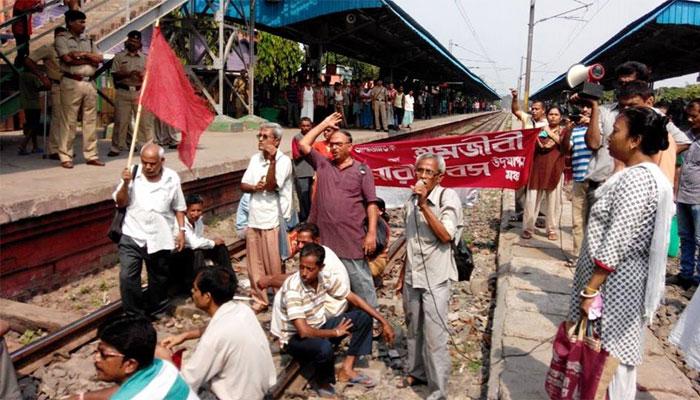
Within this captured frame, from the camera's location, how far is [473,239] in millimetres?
10016

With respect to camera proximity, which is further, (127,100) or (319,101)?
(319,101)

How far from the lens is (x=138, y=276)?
5.35 m

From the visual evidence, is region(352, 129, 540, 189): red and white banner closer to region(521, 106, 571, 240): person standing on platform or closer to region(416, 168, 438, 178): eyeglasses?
region(521, 106, 571, 240): person standing on platform

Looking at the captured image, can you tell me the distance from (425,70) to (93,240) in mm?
39800

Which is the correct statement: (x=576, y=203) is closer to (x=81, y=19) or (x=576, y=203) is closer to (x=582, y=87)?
(x=582, y=87)

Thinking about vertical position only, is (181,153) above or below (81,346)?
above

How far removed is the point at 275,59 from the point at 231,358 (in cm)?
3276

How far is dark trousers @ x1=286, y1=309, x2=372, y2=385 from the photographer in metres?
4.35

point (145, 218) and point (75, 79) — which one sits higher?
point (75, 79)

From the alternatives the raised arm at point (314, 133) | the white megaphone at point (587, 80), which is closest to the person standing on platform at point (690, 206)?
the white megaphone at point (587, 80)

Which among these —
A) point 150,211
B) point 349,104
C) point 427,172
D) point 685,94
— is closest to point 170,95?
point 150,211

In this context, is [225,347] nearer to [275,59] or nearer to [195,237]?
[195,237]

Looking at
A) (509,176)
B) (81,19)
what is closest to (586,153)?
(509,176)

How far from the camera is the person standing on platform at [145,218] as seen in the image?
16.9 ft
